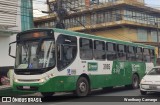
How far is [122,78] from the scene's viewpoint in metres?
20.9

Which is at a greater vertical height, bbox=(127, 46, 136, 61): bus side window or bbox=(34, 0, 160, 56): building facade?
bbox=(34, 0, 160, 56): building facade

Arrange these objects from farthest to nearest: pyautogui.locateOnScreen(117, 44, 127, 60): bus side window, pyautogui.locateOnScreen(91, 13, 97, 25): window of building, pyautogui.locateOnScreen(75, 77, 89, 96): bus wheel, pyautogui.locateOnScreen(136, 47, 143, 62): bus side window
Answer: pyautogui.locateOnScreen(91, 13, 97, 25): window of building < pyautogui.locateOnScreen(136, 47, 143, 62): bus side window < pyautogui.locateOnScreen(117, 44, 127, 60): bus side window < pyautogui.locateOnScreen(75, 77, 89, 96): bus wheel

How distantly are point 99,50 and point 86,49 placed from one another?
52.7 inches

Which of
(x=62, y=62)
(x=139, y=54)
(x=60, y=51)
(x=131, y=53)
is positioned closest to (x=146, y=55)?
(x=139, y=54)

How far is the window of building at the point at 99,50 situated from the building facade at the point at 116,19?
133 feet

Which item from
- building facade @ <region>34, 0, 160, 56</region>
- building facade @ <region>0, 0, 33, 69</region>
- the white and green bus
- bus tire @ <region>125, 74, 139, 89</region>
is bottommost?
bus tire @ <region>125, 74, 139, 89</region>

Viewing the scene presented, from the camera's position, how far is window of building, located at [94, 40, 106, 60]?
59.0 ft

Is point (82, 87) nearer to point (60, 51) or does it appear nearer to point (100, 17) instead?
point (60, 51)

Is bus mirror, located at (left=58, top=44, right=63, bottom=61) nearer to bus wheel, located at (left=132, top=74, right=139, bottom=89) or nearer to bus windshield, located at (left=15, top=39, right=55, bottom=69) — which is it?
bus windshield, located at (left=15, top=39, right=55, bottom=69)

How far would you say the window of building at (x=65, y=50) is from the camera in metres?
15.2

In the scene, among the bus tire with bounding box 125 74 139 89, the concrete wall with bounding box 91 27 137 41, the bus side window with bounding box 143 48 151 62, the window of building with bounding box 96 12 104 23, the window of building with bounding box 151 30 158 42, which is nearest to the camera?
the bus tire with bounding box 125 74 139 89

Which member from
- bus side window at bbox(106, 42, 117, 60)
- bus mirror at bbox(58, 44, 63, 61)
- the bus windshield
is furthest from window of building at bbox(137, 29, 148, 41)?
the bus windshield

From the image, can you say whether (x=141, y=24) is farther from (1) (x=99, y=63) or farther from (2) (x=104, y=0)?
(1) (x=99, y=63)

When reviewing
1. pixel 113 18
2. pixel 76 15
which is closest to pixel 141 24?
pixel 113 18
